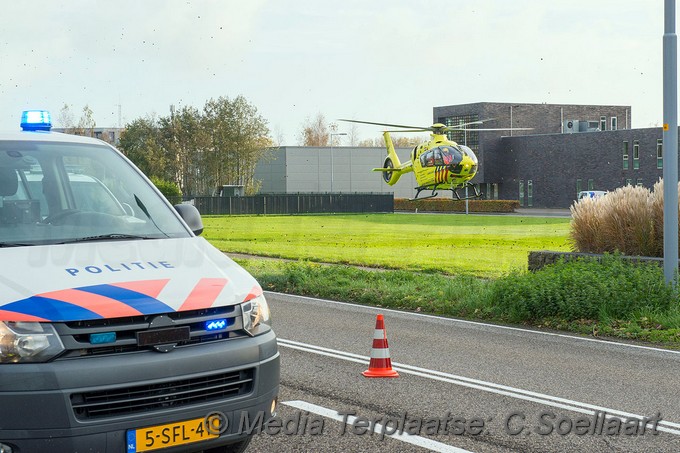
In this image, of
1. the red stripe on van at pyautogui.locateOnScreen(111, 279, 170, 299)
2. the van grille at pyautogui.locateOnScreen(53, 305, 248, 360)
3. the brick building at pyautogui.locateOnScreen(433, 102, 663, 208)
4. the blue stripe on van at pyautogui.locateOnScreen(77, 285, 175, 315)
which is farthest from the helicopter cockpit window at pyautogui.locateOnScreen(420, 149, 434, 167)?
the blue stripe on van at pyautogui.locateOnScreen(77, 285, 175, 315)

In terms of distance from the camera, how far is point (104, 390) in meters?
4.50

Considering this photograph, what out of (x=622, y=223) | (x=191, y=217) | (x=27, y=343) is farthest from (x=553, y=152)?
(x=27, y=343)

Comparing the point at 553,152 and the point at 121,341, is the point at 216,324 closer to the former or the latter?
the point at 121,341

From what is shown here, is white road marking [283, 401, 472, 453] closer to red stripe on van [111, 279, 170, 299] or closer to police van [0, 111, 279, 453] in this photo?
police van [0, 111, 279, 453]

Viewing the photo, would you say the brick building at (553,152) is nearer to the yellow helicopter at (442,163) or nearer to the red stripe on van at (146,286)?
the yellow helicopter at (442,163)

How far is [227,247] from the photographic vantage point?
105 feet

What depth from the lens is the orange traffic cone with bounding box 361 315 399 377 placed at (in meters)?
8.66

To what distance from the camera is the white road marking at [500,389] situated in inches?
287

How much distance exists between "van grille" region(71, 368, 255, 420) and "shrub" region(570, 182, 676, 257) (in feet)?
41.4

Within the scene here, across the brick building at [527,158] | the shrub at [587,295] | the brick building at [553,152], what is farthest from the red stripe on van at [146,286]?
the brick building at [553,152]

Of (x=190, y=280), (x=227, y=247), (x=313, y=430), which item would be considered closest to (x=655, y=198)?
(x=313, y=430)

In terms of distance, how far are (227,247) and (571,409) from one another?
992 inches

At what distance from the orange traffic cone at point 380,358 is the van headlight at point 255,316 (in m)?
3.44

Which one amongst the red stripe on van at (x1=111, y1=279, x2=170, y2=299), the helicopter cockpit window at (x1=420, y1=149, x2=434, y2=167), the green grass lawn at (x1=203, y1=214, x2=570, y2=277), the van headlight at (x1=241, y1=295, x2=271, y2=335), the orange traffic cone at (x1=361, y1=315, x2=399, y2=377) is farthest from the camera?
the helicopter cockpit window at (x1=420, y1=149, x2=434, y2=167)
